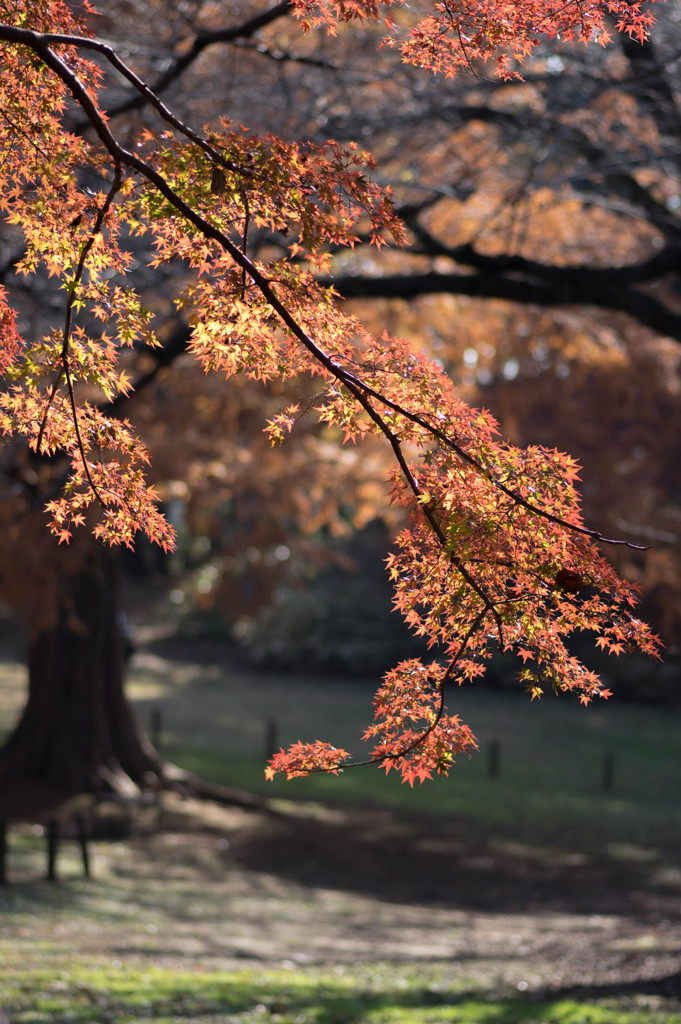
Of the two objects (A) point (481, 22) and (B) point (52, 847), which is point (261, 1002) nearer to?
(B) point (52, 847)

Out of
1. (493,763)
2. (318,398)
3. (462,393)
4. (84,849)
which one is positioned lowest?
(84,849)

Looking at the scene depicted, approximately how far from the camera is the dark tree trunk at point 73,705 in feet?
44.6

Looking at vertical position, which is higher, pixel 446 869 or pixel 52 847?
pixel 52 847

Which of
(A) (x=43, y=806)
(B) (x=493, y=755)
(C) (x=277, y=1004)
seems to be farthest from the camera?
(B) (x=493, y=755)

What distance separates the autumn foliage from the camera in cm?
273

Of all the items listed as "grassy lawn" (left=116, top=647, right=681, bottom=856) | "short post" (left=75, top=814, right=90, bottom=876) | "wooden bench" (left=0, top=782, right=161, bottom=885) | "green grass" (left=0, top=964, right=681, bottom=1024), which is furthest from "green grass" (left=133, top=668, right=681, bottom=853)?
"green grass" (left=0, top=964, right=681, bottom=1024)

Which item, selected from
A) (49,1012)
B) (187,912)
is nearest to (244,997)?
(49,1012)

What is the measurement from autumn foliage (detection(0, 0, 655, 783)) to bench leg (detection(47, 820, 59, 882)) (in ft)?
27.0

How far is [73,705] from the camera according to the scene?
44.9 ft

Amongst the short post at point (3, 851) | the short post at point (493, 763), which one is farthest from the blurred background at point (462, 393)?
the short post at point (3, 851)

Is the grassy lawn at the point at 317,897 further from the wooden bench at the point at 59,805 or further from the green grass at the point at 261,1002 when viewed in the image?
the wooden bench at the point at 59,805

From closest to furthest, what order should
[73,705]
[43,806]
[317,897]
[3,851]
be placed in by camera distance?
[3,851], [317,897], [43,806], [73,705]

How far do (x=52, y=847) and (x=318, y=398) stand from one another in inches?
348

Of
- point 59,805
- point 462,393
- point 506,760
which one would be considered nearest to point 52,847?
point 59,805
